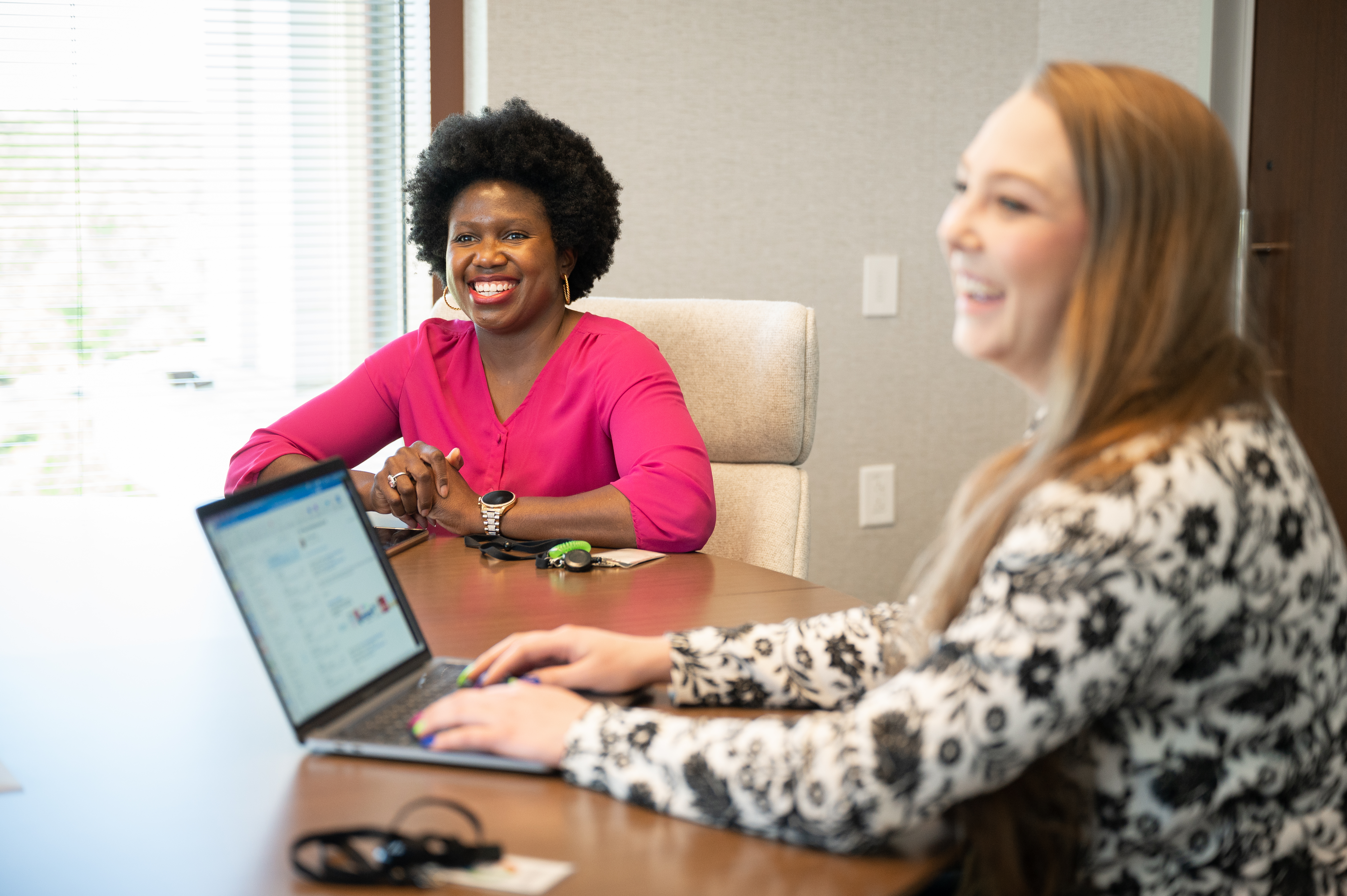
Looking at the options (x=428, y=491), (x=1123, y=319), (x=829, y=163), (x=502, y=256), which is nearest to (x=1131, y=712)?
(x=1123, y=319)

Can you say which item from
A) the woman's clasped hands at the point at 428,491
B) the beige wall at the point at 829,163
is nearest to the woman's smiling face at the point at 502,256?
the woman's clasped hands at the point at 428,491

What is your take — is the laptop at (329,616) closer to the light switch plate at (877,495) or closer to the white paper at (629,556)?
the white paper at (629,556)

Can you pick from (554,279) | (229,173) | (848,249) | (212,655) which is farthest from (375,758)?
(848,249)

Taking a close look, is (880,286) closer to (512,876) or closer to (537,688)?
(537,688)

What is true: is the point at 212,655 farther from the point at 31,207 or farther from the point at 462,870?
the point at 31,207

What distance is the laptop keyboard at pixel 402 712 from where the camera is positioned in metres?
0.95

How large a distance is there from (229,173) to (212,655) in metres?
1.91

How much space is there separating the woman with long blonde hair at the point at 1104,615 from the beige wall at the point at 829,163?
2163mm

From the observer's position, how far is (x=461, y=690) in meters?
0.97

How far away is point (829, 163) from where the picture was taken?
126 inches

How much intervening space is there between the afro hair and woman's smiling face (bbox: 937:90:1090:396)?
130 cm

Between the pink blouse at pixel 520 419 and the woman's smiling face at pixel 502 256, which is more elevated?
the woman's smiling face at pixel 502 256

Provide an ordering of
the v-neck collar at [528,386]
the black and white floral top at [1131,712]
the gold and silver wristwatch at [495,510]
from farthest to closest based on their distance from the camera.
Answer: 1. the v-neck collar at [528,386]
2. the gold and silver wristwatch at [495,510]
3. the black and white floral top at [1131,712]

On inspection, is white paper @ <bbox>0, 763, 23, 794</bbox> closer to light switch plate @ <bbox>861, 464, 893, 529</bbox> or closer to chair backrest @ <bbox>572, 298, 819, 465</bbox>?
chair backrest @ <bbox>572, 298, 819, 465</bbox>
